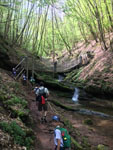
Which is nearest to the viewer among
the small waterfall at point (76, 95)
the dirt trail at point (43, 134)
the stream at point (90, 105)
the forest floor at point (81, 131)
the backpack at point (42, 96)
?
the dirt trail at point (43, 134)

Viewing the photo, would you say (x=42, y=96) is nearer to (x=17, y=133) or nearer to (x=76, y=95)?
(x=17, y=133)

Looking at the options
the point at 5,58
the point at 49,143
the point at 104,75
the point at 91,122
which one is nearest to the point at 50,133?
the point at 49,143

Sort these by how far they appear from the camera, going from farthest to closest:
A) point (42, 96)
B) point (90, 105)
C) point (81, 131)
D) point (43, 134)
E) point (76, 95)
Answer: point (76, 95) → point (90, 105) → point (81, 131) → point (42, 96) → point (43, 134)

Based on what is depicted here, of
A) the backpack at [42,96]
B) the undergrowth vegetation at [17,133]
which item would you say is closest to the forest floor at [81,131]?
Answer: the undergrowth vegetation at [17,133]

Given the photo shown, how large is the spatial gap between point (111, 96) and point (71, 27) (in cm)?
1991

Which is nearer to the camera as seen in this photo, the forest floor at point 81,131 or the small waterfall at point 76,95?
the forest floor at point 81,131

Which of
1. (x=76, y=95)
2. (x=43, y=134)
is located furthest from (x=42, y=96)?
(x=76, y=95)

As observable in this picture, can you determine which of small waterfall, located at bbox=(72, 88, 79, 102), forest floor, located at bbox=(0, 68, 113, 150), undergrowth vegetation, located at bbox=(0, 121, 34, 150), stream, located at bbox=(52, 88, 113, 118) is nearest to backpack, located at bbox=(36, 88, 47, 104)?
forest floor, located at bbox=(0, 68, 113, 150)

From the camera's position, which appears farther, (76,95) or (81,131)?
(76,95)

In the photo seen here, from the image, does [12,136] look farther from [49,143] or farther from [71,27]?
[71,27]

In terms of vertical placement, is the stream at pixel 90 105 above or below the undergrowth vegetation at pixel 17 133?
below

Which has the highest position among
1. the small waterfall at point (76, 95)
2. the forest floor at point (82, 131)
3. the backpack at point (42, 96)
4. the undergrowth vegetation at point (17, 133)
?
the backpack at point (42, 96)

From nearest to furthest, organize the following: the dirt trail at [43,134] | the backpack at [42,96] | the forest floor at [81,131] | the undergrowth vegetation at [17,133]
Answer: the undergrowth vegetation at [17,133]
the dirt trail at [43,134]
the forest floor at [81,131]
the backpack at [42,96]

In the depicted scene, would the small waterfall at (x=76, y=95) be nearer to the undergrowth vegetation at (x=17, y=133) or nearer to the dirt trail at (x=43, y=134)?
the dirt trail at (x=43, y=134)
